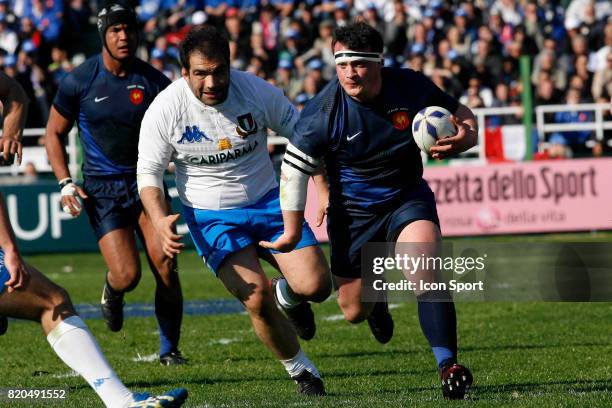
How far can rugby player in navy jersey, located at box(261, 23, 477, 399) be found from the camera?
280 inches

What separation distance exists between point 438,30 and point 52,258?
8.08 meters

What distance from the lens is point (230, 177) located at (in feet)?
25.6

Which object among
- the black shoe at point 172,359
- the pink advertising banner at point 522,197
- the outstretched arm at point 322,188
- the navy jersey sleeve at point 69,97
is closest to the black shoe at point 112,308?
Result: the black shoe at point 172,359

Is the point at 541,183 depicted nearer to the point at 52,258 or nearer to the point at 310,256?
the point at 52,258

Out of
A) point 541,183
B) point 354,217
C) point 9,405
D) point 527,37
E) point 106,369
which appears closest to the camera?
point 106,369

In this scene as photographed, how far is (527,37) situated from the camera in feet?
72.3

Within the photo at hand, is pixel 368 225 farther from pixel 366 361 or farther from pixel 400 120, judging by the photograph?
pixel 366 361

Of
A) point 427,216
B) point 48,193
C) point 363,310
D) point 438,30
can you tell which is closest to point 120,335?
point 363,310

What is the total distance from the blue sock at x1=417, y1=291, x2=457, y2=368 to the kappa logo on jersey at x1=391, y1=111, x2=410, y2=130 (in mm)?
974

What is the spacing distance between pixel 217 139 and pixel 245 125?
0.20 m

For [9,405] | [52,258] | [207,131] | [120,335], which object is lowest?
[52,258]

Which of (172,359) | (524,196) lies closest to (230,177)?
(172,359)

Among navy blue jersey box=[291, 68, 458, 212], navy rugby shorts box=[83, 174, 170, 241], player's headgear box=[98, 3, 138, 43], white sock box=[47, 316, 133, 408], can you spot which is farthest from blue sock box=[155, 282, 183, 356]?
white sock box=[47, 316, 133, 408]

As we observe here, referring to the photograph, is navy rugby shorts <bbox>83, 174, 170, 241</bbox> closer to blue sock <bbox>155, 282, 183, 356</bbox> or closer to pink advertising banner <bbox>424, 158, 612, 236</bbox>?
blue sock <bbox>155, 282, 183, 356</bbox>
